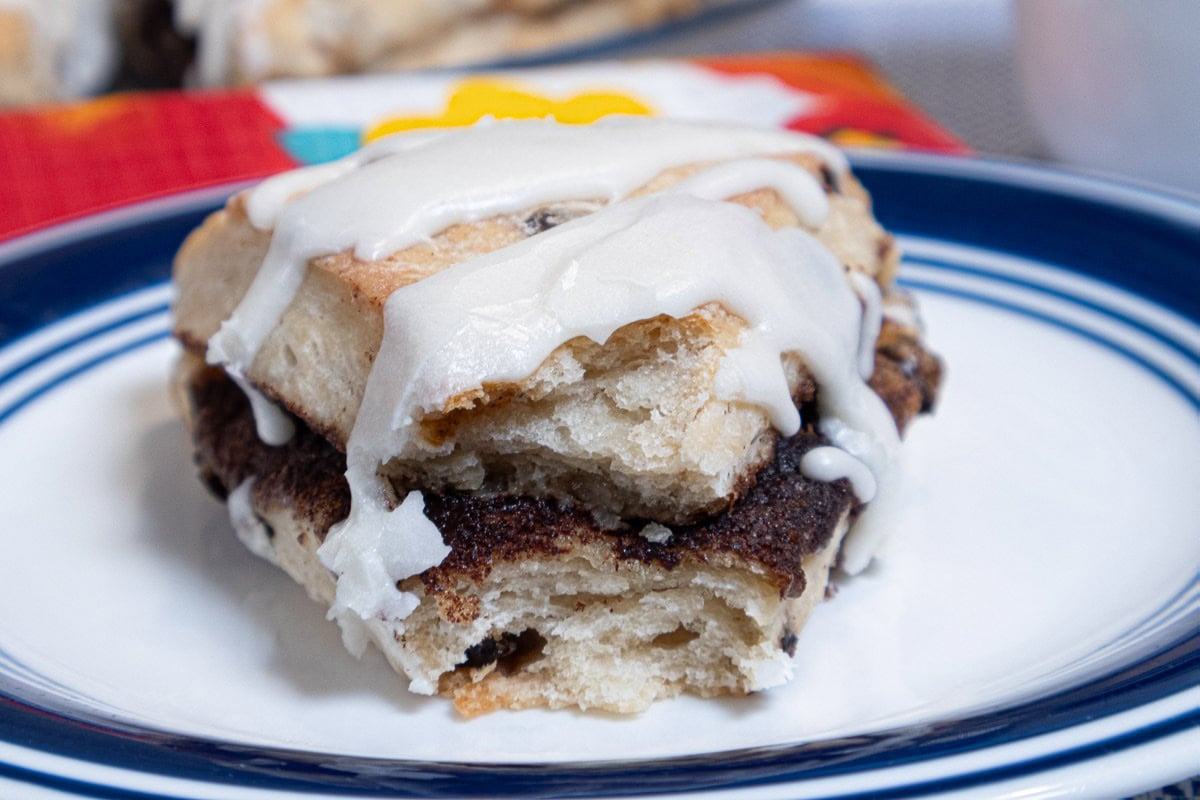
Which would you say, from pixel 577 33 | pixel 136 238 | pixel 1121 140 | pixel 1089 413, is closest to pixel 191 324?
pixel 136 238

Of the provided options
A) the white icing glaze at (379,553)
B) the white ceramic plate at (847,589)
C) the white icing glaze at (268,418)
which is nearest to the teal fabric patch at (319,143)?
the white ceramic plate at (847,589)

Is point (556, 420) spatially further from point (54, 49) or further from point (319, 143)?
point (54, 49)

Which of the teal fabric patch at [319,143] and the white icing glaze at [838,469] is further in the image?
the teal fabric patch at [319,143]

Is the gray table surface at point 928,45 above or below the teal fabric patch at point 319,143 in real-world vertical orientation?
below

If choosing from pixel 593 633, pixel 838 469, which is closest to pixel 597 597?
pixel 593 633

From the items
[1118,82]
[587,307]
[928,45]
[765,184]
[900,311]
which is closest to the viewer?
[587,307]

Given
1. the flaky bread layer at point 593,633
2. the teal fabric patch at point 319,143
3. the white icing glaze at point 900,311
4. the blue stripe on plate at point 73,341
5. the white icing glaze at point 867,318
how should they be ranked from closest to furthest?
the flaky bread layer at point 593,633, the white icing glaze at point 867,318, the white icing glaze at point 900,311, the blue stripe on plate at point 73,341, the teal fabric patch at point 319,143

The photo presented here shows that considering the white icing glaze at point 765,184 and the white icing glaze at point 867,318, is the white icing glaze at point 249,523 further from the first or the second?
the white icing glaze at point 867,318

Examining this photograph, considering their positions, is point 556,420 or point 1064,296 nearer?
point 556,420
